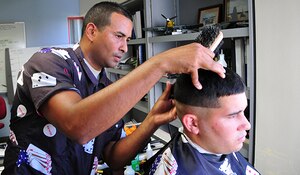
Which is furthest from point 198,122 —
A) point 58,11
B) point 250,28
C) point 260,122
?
point 58,11

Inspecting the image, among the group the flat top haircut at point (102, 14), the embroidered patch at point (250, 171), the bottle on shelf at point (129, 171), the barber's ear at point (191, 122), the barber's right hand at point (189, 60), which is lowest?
the bottle on shelf at point (129, 171)

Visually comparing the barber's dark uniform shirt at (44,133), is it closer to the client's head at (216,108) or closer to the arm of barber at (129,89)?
the arm of barber at (129,89)

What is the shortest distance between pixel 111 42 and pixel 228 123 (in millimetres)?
647

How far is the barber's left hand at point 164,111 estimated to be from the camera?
3.70ft

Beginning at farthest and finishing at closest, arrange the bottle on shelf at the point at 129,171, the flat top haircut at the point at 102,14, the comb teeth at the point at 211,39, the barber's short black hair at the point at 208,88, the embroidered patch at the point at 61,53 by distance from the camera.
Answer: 1. the bottle on shelf at the point at 129,171
2. the flat top haircut at the point at 102,14
3. the embroidered patch at the point at 61,53
4. the barber's short black hair at the point at 208,88
5. the comb teeth at the point at 211,39

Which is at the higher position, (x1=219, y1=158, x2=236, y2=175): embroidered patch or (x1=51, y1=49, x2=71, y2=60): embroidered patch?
(x1=51, y1=49, x2=71, y2=60): embroidered patch

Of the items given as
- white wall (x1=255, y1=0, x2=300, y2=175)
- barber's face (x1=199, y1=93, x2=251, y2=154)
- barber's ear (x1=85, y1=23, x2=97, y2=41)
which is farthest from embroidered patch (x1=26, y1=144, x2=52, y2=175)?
white wall (x1=255, y1=0, x2=300, y2=175)

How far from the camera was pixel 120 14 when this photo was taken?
1378mm

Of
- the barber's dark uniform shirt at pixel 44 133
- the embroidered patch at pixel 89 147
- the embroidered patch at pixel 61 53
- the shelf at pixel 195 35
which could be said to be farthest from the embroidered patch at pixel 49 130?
the shelf at pixel 195 35

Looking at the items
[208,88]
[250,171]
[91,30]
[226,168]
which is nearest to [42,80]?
[91,30]

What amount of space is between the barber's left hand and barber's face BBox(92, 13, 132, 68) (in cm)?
34

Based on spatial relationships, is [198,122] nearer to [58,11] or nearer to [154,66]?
[154,66]

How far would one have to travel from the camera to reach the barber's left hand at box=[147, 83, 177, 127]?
3.70ft

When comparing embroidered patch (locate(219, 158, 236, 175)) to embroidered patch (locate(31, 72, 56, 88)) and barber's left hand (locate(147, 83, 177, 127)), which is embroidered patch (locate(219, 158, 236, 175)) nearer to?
barber's left hand (locate(147, 83, 177, 127))
